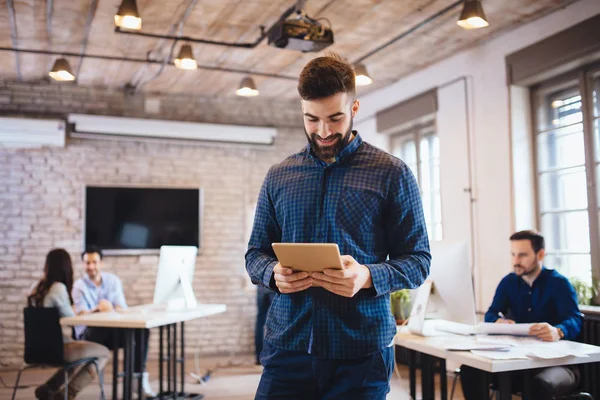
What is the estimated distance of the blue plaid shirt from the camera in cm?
158

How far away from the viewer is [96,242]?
7426 millimetres

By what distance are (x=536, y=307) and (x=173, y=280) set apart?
2667 millimetres

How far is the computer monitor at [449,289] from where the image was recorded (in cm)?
327

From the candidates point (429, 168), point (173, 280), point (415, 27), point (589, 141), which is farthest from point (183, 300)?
point (589, 141)

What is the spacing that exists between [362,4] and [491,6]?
3.31 feet

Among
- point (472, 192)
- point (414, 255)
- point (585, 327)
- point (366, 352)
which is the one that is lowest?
point (585, 327)

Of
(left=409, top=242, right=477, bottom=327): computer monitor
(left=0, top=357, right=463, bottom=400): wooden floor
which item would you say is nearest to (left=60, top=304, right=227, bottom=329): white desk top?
(left=0, top=357, right=463, bottom=400): wooden floor

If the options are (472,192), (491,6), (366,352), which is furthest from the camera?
(472,192)

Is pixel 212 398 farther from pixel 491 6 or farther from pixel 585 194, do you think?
pixel 491 6

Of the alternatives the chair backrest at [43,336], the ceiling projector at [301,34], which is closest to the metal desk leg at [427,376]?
the ceiling projector at [301,34]

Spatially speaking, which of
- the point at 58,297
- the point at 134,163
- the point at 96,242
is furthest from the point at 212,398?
the point at 134,163

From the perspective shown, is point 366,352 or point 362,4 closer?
point 366,352

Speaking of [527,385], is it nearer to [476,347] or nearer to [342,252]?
[476,347]

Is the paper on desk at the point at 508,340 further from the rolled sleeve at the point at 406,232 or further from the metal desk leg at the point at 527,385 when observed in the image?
the rolled sleeve at the point at 406,232
